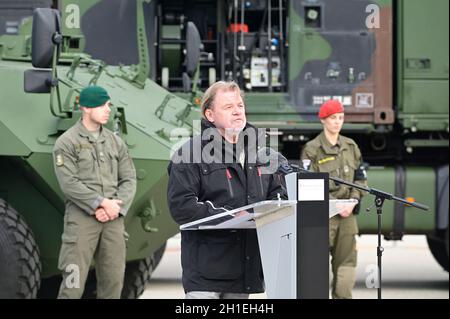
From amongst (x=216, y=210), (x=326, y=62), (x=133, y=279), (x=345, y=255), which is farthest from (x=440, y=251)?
(x=216, y=210)

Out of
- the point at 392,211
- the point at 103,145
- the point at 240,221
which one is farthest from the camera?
the point at 392,211

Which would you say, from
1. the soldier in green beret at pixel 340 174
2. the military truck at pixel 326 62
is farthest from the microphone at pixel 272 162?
the military truck at pixel 326 62

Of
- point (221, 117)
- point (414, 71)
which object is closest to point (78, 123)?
point (221, 117)

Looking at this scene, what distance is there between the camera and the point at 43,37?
8.77 metres

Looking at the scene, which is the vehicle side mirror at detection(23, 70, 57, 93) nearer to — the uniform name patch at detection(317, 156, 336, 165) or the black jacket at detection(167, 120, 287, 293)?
the uniform name patch at detection(317, 156, 336, 165)

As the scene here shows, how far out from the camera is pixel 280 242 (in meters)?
5.49

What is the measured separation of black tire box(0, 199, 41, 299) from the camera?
890 cm

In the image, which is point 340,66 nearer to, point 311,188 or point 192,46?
point 192,46

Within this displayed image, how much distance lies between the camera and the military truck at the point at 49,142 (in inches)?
352

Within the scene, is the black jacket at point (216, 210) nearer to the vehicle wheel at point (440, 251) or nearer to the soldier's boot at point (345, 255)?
the soldier's boot at point (345, 255)

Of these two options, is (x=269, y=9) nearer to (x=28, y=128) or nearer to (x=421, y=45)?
(x=421, y=45)

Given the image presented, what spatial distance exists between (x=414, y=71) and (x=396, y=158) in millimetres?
966

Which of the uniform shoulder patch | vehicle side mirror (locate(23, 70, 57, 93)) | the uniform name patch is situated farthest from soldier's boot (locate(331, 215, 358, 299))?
vehicle side mirror (locate(23, 70, 57, 93))

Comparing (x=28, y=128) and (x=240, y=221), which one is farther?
(x=28, y=128)
